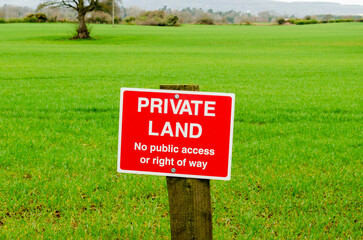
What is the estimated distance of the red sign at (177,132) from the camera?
2438mm

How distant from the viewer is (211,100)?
7.96 ft

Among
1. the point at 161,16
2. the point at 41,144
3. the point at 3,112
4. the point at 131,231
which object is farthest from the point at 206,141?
the point at 161,16

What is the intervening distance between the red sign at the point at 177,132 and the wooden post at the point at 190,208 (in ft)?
0.32

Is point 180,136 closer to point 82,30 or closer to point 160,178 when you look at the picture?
point 160,178

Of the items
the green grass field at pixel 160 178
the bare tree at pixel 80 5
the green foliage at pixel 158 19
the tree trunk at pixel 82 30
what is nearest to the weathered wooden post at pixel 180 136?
the green grass field at pixel 160 178

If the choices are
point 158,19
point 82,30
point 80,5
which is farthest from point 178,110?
point 158,19

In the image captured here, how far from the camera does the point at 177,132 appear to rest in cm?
247

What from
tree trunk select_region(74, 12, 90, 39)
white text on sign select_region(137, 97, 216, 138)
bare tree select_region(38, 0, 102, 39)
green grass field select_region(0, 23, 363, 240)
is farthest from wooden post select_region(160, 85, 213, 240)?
tree trunk select_region(74, 12, 90, 39)

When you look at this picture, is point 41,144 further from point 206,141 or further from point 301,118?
point 301,118

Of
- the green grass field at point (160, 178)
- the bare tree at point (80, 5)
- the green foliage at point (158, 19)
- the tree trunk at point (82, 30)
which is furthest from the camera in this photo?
the green foliage at point (158, 19)

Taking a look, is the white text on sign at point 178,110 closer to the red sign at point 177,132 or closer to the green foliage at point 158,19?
the red sign at point 177,132

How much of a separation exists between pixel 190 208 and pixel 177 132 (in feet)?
1.73

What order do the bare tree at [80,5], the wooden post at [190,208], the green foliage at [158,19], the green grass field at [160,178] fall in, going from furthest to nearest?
the green foliage at [158,19] < the bare tree at [80,5] < the green grass field at [160,178] < the wooden post at [190,208]

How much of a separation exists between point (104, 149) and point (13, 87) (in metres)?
8.68
